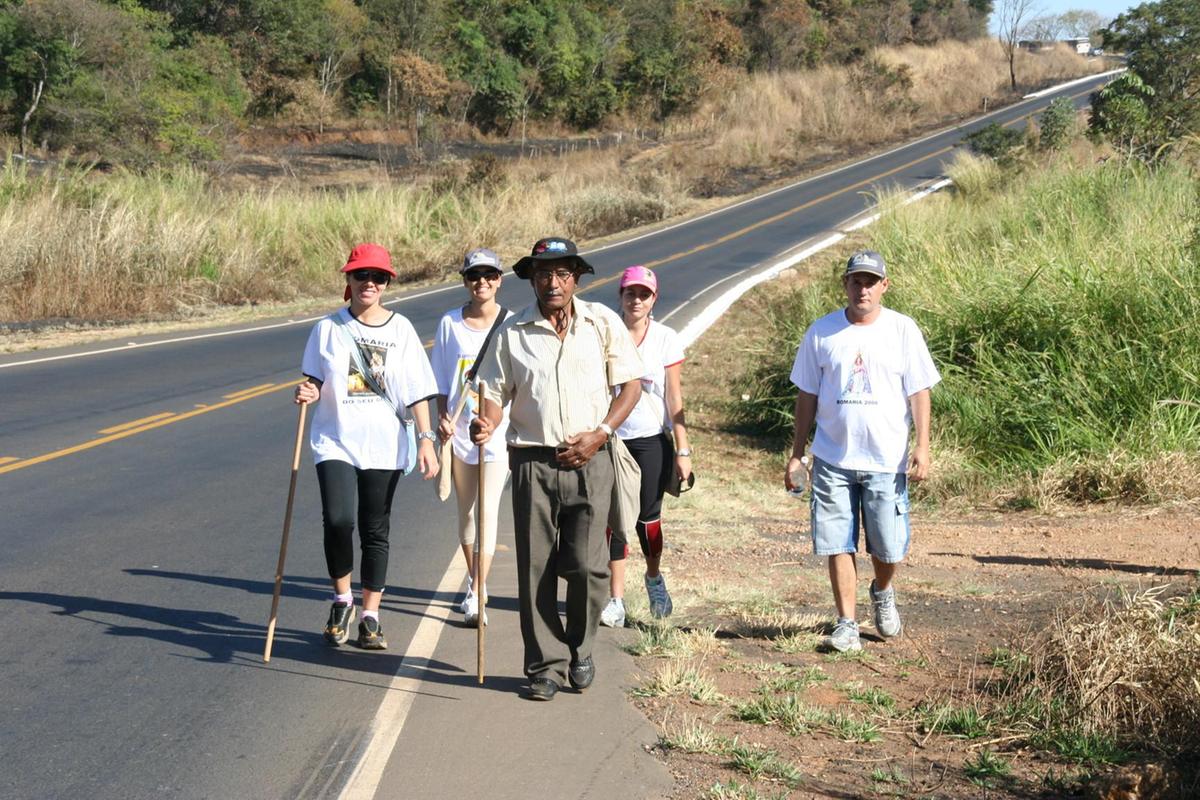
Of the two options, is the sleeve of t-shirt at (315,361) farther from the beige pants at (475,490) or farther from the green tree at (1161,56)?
the green tree at (1161,56)

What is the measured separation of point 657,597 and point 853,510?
1.21 meters

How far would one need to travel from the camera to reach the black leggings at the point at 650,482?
704cm

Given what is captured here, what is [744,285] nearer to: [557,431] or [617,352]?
[617,352]

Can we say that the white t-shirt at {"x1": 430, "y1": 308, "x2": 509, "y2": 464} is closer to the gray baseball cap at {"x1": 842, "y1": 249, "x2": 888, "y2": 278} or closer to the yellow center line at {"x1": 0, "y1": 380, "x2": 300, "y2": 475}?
the gray baseball cap at {"x1": 842, "y1": 249, "x2": 888, "y2": 278}

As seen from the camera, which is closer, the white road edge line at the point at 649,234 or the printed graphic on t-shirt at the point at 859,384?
the printed graphic on t-shirt at the point at 859,384

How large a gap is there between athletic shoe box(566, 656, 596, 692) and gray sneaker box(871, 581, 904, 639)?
1556 mm

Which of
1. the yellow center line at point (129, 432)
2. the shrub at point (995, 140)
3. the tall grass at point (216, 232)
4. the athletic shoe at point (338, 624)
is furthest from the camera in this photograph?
the shrub at point (995, 140)

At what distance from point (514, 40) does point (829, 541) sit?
62.5m

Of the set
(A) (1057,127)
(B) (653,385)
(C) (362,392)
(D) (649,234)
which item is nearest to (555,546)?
(C) (362,392)

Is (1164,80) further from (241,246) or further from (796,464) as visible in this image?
(796,464)

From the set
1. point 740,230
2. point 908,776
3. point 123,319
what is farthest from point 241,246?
point 908,776

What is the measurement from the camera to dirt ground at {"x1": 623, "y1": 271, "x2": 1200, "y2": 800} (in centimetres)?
489

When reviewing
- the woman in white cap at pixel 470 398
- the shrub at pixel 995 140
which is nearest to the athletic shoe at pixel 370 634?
the woman in white cap at pixel 470 398

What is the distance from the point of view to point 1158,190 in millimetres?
15359
